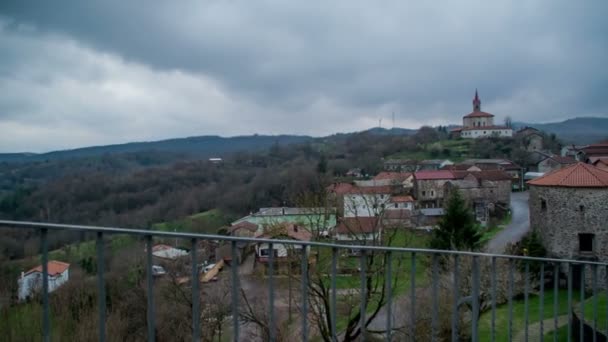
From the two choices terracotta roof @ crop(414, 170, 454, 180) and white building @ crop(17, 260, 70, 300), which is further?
terracotta roof @ crop(414, 170, 454, 180)

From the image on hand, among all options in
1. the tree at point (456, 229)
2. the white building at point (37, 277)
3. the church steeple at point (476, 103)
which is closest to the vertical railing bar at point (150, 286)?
the white building at point (37, 277)

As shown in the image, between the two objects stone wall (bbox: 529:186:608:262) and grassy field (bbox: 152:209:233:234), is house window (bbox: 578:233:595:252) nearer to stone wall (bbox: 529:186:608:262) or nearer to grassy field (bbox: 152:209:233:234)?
stone wall (bbox: 529:186:608:262)

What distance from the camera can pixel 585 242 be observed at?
627 inches

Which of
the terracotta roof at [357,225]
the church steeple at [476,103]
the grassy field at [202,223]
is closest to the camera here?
the terracotta roof at [357,225]

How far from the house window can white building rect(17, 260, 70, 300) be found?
17857mm

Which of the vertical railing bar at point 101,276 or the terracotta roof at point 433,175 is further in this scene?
the terracotta roof at point 433,175

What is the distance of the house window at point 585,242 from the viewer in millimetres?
15789

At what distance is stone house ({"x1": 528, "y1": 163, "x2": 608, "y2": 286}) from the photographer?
603 inches

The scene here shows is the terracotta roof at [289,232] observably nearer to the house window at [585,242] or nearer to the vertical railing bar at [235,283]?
the vertical railing bar at [235,283]

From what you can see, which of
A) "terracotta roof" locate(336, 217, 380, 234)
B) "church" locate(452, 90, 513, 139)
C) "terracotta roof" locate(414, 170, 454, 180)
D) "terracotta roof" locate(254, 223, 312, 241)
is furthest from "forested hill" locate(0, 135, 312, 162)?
"terracotta roof" locate(254, 223, 312, 241)

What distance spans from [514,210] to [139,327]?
31293mm

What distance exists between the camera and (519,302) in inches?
506

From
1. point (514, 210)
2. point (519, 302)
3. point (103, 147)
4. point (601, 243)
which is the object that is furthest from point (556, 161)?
point (103, 147)

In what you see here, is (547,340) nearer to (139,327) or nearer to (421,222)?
(139,327)
